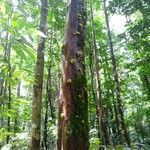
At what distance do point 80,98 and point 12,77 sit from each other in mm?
729

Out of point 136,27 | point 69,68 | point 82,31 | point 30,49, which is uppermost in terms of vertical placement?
point 136,27

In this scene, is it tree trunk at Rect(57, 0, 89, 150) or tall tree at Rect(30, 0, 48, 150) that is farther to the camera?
tall tree at Rect(30, 0, 48, 150)

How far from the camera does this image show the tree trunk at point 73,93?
2.82m

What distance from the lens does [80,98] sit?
9.84ft

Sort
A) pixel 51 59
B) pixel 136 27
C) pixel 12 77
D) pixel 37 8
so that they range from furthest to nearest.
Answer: pixel 51 59 < pixel 37 8 < pixel 136 27 < pixel 12 77

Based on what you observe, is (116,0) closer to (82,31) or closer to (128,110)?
(82,31)

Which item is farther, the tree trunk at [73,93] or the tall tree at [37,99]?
the tall tree at [37,99]

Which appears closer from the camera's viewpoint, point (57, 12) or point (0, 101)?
point (0, 101)

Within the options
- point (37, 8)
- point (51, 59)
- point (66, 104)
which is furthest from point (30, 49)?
point (51, 59)

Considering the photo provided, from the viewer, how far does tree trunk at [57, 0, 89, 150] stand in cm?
282

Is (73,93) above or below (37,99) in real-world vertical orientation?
below

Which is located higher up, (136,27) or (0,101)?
(136,27)

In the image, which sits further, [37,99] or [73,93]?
[37,99]

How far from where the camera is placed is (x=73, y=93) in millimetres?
2982
